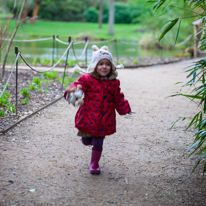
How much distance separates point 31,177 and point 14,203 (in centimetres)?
48

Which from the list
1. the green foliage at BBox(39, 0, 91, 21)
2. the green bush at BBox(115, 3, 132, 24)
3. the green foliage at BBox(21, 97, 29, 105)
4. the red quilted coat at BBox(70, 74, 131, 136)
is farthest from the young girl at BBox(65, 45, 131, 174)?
the green bush at BBox(115, 3, 132, 24)

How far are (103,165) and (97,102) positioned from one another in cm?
81

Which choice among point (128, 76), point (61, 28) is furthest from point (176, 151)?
point (61, 28)

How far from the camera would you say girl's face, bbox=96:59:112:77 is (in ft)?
10.4

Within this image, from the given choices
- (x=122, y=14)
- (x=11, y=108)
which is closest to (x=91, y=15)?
(x=122, y=14)

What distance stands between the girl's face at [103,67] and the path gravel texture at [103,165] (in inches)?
41.8

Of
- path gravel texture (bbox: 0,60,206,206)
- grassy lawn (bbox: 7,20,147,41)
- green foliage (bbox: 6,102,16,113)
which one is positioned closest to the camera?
path gravel texture (bbox: 0,60,206,206)

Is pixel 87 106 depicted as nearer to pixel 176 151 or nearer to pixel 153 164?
pixel 153 164

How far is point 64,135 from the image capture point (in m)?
4.40

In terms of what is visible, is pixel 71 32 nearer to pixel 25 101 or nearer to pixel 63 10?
pixel 63 10

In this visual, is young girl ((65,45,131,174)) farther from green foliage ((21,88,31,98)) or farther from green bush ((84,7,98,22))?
green bush ((84,7,98,22))

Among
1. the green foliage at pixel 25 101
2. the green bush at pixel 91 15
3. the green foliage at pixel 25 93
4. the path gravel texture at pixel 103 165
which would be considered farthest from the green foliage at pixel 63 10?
the path gravel texture at pixel 103 165

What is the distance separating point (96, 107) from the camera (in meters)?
3.14

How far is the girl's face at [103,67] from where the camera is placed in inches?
125
